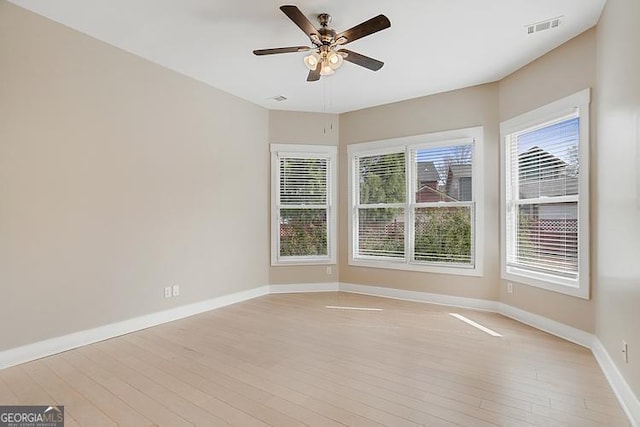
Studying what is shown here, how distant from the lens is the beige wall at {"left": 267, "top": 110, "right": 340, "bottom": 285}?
5574 millimetres

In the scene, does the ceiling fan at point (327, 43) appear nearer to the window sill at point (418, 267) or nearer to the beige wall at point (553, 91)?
the beige wall at point (553, 91)

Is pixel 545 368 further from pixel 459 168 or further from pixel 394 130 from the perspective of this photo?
pixel 394 130

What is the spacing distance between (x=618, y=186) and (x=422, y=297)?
9.57ft

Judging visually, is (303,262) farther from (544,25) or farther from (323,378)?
(544,25)

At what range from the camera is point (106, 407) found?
2236 mm

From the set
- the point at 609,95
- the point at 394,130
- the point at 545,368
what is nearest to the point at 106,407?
the point at 545,368

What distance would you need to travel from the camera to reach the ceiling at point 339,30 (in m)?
2.86

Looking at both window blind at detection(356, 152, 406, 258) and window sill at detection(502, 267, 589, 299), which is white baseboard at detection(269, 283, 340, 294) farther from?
window sill at detection(502, 267, 589, 299)

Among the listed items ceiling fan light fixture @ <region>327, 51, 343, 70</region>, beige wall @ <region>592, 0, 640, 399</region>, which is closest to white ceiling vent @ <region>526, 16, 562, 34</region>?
beige wall @ <region>592, 0, 640, 399</region>

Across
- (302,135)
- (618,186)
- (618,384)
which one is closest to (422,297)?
(618,384)

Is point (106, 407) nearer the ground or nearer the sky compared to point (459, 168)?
nearer the ground

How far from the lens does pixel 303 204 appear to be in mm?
5645

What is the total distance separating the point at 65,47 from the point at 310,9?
2290mm

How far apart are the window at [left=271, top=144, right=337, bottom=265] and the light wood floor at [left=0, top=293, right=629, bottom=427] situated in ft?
5.90
